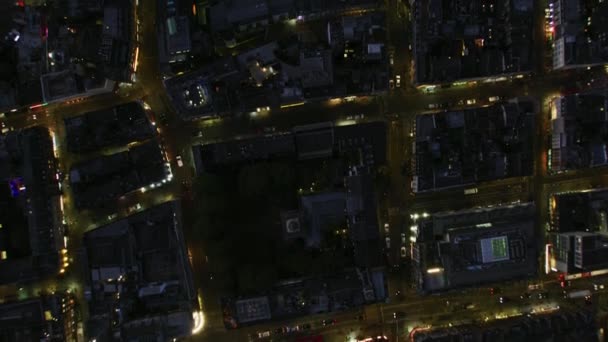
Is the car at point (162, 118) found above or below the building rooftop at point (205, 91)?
below

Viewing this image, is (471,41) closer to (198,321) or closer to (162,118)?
(162,118)

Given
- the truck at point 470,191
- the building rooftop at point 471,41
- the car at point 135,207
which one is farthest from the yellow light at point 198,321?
the building rooftop at point 471,41

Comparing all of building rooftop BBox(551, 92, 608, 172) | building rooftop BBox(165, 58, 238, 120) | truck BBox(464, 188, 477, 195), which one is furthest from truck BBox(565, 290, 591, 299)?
building rooftop BBox(165, 58, 238, 120)

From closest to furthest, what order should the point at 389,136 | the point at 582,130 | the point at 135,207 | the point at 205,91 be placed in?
the point at 205,91, the point at 582,130, the point at 135,207, the point at 389,136

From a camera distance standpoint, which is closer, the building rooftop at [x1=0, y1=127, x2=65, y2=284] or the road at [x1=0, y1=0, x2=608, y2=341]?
the building rooftop at [x1=0, y1=127, x2=65, y2=284]

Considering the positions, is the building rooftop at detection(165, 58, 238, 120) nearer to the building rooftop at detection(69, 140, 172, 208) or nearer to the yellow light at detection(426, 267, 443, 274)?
the building rooftop at detection(69, 140, 172, 208)

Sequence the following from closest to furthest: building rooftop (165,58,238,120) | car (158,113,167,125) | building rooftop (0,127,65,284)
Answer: building rooftop (165,58,238,120) < building rooftop (0,127,65,284) < car (158,113,167,125)

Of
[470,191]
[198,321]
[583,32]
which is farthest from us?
[470,191]

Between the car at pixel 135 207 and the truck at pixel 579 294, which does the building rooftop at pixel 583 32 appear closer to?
the truck at pixel 579 294

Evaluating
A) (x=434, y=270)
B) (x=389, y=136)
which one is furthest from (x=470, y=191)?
(x=389, y=136)
